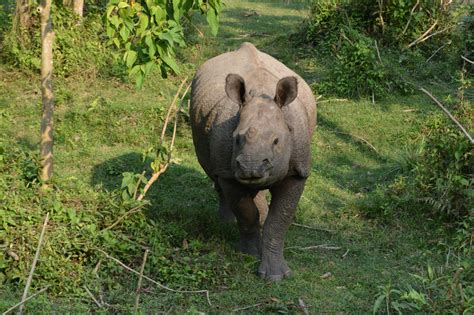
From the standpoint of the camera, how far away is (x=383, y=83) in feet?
37.1

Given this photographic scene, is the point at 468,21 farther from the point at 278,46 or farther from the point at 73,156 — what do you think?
the point at 73,156

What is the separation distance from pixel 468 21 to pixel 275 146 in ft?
19.7

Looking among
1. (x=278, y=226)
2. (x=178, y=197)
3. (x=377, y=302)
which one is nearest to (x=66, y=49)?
(x=178, y=197)

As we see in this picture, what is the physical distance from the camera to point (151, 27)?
6.71 metres

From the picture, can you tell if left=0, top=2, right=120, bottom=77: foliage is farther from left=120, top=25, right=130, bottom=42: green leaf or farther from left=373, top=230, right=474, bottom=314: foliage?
left=373, top=230, right=474, bottom=314: foliage

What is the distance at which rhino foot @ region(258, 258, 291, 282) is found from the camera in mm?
6707

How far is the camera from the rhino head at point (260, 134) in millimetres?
5992

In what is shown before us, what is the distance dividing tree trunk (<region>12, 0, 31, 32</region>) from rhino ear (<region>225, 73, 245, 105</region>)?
589 centimetres

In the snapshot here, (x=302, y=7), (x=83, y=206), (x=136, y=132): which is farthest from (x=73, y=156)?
(x=302, y=7)

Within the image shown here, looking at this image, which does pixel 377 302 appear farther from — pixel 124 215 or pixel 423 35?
Answer: pixel 423 35

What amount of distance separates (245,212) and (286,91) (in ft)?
3.52

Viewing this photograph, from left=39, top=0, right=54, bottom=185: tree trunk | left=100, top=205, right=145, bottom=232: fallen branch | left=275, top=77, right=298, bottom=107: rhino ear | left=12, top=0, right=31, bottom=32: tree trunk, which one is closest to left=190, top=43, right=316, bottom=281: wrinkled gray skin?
left=275, top=77, right=298, bottom=107: rhino ear

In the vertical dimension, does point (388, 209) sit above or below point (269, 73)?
below

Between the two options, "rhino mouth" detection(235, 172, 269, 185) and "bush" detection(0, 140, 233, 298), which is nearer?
"rhino mouth" detection(235, 172, 269, 185)
